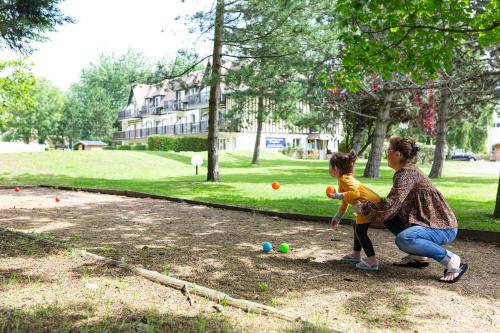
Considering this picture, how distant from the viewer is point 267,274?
4727 millimetres

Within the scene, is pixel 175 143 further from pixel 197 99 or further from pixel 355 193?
pixel 355 193

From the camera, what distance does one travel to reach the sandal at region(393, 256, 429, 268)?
17.1 ft

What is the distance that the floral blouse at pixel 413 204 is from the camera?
15.1 feet

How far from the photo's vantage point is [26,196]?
12.3 m

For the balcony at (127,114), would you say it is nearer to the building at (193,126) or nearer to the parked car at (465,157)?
the building at (193,126)

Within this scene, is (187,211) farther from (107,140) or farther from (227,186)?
(107,140)

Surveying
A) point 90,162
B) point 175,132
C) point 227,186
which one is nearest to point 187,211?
point 227,186

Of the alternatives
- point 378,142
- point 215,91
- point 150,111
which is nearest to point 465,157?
point 378,142

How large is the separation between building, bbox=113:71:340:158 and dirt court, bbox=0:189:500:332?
34397mm

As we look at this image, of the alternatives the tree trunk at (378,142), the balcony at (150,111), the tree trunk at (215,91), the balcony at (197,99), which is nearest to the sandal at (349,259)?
the tree trunk at (215,91)

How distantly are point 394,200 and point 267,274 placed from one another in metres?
1.62

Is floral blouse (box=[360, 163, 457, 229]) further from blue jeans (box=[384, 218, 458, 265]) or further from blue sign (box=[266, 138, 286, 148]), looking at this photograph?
blue sign (box=[266, 138, 286, 148])

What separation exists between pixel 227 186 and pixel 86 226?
26.3ft

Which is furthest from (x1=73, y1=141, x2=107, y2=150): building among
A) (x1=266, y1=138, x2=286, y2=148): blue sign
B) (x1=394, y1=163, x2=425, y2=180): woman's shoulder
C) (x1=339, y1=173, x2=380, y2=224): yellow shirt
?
(x1=394, y1=163, x2=425, y2=180): woman's shoulder
